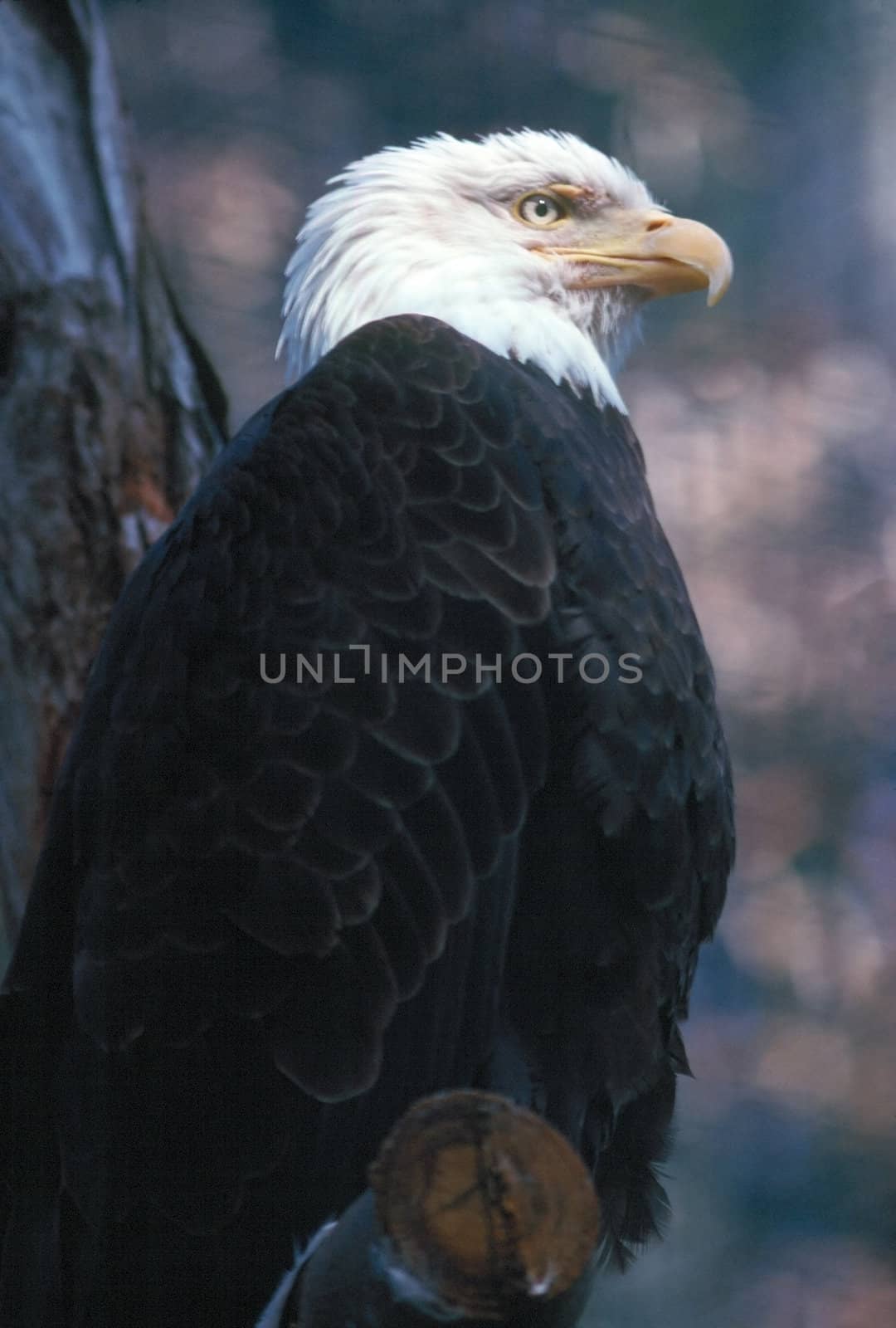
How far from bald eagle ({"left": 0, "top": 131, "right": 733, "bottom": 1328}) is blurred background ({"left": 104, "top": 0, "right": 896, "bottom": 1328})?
574 millimetres

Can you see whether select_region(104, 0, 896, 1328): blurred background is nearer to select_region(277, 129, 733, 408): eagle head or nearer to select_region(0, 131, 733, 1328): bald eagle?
select_region(277, 129, 733, 408): eagle head

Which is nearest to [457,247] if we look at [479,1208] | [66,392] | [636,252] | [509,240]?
[509,240]

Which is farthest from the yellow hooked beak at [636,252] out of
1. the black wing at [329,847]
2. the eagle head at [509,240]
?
the black wing at [329,847]

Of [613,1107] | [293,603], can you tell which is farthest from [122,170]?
[613,1107]

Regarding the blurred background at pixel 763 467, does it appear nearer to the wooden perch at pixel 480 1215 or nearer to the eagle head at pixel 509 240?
the eagle head at pixel 509 240

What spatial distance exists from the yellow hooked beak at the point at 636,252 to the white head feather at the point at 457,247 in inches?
0.9

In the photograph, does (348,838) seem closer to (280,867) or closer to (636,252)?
(280,867)

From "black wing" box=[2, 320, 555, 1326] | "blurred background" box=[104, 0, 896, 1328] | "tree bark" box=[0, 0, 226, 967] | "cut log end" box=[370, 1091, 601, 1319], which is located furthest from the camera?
"blurred background" box=[104, 0, 896, 1328]

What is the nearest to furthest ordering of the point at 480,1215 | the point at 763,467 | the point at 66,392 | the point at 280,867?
the point at 480,1215, the point at 280,867, the point at 66,392, the point at 763,467

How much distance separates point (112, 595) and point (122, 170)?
1.90 ft

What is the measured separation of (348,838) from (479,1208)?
0.53 meters

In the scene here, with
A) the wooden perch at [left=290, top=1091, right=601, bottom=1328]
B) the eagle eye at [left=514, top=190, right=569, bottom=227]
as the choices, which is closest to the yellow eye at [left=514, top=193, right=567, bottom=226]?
the eagle eye at [left=514, top=190, right=569, bottom=227]

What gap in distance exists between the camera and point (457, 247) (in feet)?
6.12

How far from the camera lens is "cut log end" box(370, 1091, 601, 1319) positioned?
2.52ft
